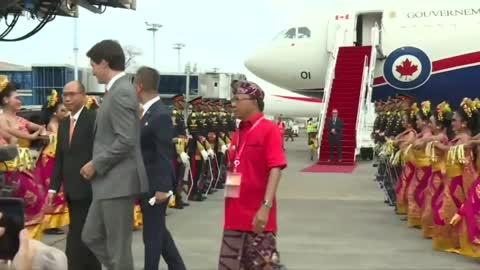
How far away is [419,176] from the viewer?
9.58 metres

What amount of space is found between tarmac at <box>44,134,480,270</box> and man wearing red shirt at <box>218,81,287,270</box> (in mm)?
2474

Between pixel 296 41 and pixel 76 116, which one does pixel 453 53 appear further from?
pixel 76 116

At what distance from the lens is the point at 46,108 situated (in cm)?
981

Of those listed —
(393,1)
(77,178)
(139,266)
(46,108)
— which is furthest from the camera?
(393,1)

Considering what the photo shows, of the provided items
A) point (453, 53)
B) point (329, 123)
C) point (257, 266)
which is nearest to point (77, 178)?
point (257, 266)

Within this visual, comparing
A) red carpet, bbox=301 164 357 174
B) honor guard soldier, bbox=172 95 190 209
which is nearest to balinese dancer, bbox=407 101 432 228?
honor guard soldier, bbox=172 95 190 209

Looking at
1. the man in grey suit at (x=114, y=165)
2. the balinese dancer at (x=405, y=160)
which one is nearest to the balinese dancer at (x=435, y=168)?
the balinese dancer at (x=405, y=160)

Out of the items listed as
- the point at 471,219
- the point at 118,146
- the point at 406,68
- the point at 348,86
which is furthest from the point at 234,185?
the point at 348,86

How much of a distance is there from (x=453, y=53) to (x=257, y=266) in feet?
62.4

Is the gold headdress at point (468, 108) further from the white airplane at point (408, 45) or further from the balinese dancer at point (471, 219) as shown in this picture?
Result: the white airplane at point (408, 45)

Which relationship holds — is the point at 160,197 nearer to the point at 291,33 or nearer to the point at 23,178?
the point at 23,178

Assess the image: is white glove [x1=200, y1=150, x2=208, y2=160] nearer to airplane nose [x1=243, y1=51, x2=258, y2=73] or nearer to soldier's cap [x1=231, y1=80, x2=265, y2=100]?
soldier's cap [x1=231, y1=80, x2=265, y2=100]

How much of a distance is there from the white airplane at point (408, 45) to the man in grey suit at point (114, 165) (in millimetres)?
18612

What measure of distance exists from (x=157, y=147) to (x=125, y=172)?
74 cm
